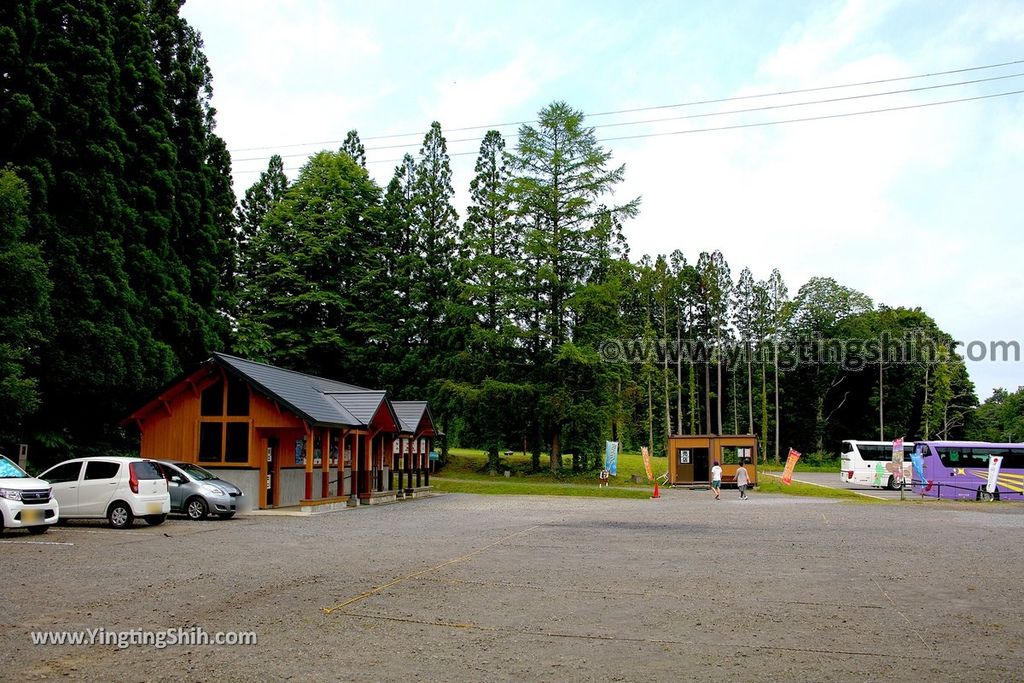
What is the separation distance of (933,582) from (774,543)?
4.68 m

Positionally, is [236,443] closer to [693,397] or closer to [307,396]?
[307,396]

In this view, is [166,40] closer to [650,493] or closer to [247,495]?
[247,495]

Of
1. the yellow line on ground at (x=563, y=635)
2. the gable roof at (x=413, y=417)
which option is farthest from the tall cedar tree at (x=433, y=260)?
the yellow line on ground at (x=563, y=635)

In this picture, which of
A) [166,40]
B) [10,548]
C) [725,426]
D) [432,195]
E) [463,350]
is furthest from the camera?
[725,426]

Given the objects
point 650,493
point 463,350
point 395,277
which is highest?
point 395,277

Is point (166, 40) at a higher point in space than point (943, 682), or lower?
higher

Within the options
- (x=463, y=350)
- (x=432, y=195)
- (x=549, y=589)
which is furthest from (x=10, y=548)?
(x=432, y=195)

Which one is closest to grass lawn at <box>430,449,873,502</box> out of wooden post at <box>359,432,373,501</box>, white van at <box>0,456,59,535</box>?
wooden post at <box>359,432,373,501</box>

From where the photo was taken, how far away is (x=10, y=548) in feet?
44.3

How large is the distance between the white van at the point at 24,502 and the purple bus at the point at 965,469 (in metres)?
34.2

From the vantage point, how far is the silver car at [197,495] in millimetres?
20125

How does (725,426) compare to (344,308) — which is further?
(725,426)

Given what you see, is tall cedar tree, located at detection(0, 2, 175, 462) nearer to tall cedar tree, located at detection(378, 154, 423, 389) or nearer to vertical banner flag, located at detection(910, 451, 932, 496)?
tall cedar tree, located at detection(378, 154, 423, 389)

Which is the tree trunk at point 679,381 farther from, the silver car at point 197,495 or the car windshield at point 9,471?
the car windshield at point 9,471
